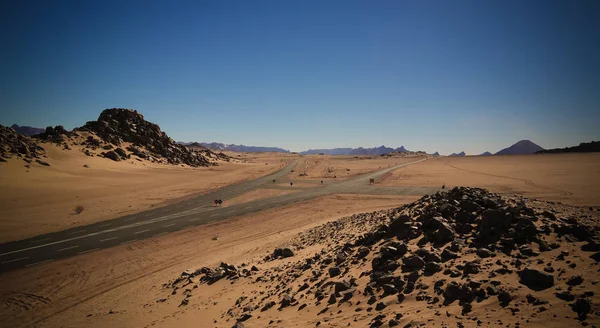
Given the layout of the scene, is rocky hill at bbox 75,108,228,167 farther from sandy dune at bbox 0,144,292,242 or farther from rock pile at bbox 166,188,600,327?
rock pile at bbox 166,188,600,327

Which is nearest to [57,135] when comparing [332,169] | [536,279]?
[332,169]

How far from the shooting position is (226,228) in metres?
27.8

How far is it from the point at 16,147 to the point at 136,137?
39035mm

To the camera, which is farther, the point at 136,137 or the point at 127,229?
the point at 136,137

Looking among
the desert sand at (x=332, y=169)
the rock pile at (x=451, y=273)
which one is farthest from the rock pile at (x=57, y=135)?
the rock pile at (x=451, y=273)

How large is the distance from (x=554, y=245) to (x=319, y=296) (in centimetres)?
790

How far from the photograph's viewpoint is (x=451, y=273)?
27.5 ft

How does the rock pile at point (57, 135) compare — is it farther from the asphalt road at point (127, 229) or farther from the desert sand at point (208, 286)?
the desert sand at point (208, 286)

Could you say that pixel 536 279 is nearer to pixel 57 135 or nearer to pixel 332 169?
pixel 332 169

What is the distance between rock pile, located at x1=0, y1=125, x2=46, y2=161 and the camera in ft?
168

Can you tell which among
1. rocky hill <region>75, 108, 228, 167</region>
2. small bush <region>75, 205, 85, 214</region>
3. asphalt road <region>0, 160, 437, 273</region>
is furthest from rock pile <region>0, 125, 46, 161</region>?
asphalt road <region>0, 160, 437, 273</region>

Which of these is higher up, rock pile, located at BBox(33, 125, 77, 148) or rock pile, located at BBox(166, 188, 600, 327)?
rock pile, located at BBox(33, 125, 77, 148)

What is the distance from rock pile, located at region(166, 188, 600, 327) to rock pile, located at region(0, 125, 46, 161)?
61502 mm

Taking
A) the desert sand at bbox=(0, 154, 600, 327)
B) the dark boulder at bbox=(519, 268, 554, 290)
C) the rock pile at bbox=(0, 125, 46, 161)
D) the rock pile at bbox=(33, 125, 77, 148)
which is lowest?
the desert sand at bbox=(0, 154, 600, 327)
